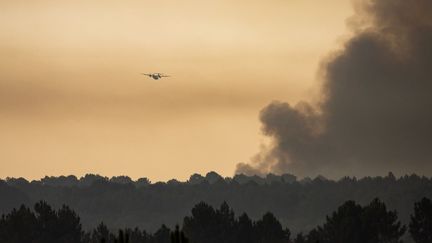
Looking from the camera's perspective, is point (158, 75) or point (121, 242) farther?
point (158, 75)

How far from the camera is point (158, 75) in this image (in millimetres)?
196875

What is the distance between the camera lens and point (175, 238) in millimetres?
60156

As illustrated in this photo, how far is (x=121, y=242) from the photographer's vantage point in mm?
58625

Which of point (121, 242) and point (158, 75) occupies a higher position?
point (158, 75)

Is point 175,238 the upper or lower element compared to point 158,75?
lower

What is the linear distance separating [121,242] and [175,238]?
2556 millimetres

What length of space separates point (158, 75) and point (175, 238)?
450 ft

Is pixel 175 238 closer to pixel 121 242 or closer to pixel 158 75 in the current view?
pixel 121 242

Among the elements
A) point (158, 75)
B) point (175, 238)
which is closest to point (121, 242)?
point (175, 238)

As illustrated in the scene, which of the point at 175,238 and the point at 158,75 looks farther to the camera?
the point at 158,75

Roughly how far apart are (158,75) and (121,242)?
13871cm
